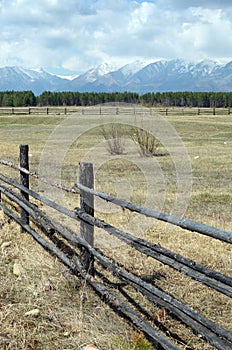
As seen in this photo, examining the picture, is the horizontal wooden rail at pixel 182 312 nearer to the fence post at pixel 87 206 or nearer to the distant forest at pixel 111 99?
the fence post at pixel 87 206

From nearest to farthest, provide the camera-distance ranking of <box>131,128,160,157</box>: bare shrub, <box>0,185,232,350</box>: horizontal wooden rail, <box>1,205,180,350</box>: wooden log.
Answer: <box>0,185,232,350</box>: horizontal wooden rail, <box>1,205,180,350</box>: wooden log, <box>131,128,160,157</box>: bare shrub

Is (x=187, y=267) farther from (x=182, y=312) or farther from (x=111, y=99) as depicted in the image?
(x=111, y=99)

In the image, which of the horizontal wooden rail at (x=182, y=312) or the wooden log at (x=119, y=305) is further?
the wooden log at (x=119, y=305)

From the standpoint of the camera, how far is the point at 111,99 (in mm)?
115688

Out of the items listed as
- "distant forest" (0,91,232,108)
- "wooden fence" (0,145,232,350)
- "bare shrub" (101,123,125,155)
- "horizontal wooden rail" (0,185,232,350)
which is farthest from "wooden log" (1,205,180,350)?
"distant forest" (0,91,232,108)

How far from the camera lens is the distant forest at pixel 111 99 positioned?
324ft

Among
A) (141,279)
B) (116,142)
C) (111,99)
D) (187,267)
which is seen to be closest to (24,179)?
(141,279)

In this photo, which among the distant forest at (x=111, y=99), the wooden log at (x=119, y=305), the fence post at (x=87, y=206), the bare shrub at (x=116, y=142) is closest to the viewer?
the wooden log at (x=119, y=305)

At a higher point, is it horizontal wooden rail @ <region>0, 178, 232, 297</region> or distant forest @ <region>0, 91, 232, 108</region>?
distant forest @ <region>0, 91, 232, 108</region>

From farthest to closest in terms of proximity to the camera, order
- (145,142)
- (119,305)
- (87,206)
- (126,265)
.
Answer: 1. (145,142)
2. (126,265)
3. (87,206)
4. (119,305)

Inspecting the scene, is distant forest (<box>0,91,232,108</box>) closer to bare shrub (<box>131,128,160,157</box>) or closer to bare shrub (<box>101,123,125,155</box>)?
bare shrub (<box>101,123,125,155</box>)

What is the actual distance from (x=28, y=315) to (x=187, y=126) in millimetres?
34455

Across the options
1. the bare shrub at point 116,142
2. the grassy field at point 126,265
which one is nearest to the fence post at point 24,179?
the grassy field at point 126,265

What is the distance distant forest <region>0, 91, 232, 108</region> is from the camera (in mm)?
98675
